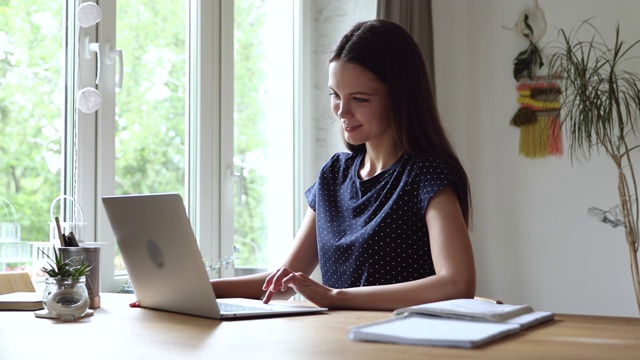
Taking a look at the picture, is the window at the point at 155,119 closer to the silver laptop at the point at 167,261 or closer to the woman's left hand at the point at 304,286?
the silver laptop at the point at 167,261

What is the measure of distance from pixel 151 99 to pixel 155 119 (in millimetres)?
70

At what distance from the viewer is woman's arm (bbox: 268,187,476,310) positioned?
1629 millimetres

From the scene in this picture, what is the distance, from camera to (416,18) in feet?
13.0

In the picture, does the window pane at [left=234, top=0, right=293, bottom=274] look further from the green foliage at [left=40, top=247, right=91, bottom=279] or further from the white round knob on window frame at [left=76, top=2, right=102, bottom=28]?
the green foliage at [left=40, top=247, right=91, bottom=279]

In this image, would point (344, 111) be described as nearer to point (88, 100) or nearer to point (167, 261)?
point (167, 261)

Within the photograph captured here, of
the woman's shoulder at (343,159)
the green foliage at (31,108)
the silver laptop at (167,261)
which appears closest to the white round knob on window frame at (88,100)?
the green foliage at (31,108)

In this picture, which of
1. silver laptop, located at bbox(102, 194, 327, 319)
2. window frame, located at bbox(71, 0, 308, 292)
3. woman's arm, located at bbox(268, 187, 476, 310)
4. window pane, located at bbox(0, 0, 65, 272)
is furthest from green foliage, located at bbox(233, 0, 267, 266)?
silver laptop, located at bbox(102, 194, 327, 319)

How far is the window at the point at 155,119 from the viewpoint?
2.36 meters

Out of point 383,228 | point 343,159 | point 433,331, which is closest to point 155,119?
point 343,159

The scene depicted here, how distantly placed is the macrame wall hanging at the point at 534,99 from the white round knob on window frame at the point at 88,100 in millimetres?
2341

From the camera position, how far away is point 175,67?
10.1 ft

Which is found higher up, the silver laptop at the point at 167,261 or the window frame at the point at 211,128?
the window frame at the point at 211,128

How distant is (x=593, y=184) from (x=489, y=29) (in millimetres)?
896

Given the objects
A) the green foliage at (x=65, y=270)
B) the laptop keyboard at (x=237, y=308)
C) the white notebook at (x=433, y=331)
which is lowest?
the laptop keyboard at (x=237, y=308)
